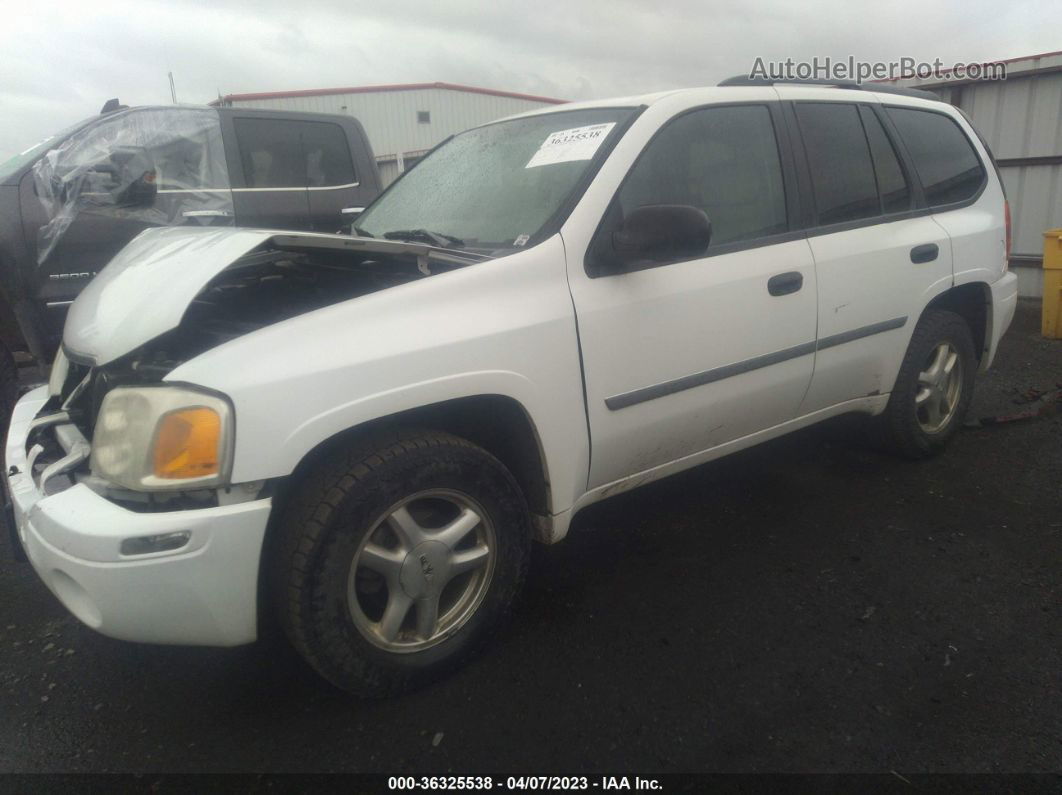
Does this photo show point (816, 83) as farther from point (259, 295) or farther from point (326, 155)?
point (326, 155)

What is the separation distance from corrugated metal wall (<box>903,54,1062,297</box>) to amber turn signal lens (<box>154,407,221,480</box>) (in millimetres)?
8584

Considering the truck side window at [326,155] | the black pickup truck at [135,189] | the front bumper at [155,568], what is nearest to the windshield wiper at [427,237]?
the front bumper at [155,568]

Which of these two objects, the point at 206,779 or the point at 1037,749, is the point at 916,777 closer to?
the point at 1037,749

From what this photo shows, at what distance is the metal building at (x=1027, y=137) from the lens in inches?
298

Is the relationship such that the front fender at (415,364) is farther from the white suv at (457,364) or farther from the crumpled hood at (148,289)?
the crumpled hood at (148,289)

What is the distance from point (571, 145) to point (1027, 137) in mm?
7330

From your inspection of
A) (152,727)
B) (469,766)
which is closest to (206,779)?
(152,727)

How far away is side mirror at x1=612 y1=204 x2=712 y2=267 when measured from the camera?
2256 mm

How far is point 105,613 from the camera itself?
1.81 meters

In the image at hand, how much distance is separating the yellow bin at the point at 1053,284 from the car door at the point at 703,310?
4655 mm

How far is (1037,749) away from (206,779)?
6.69ft

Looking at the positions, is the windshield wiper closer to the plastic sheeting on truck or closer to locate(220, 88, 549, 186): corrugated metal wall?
the plastic sheeting on truck

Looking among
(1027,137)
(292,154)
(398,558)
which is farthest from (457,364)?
(1027,137)

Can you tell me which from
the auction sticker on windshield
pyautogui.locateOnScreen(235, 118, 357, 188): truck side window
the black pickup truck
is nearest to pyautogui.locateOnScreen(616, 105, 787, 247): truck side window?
the auction sticker on windshield
